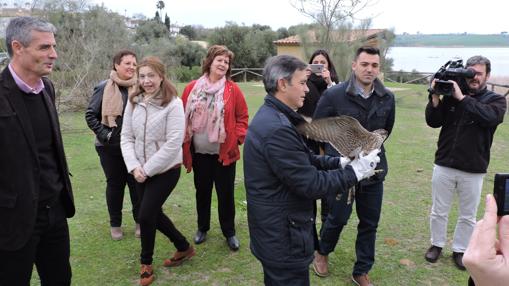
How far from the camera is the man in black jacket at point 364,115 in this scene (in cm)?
313

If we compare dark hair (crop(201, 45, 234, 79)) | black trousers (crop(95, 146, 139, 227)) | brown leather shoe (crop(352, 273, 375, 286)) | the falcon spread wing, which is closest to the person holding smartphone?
the falcon spread wing

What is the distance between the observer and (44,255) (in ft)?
8.08

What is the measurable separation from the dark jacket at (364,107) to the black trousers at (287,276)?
1.07 metres

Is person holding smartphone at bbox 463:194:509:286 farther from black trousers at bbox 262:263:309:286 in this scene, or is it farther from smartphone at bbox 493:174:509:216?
black trousers at bbox 262:263:309:286

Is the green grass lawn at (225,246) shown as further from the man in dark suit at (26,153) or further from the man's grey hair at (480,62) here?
the man's grey hair at (480,62)

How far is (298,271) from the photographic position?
2.31 meters

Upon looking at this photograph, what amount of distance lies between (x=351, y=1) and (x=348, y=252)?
12280mm

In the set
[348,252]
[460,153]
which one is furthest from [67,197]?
[460,153]

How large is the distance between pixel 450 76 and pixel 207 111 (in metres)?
2.15

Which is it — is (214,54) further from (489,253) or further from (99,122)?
(489,253)

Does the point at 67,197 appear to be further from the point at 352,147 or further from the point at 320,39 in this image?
the point at 320,39

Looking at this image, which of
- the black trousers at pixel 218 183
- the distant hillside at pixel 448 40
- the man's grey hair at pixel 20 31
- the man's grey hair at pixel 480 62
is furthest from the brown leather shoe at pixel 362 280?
the distant hillside at pixel 448 40

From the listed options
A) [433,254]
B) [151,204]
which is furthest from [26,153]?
[433,254]

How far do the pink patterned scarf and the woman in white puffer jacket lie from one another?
1.15ft
